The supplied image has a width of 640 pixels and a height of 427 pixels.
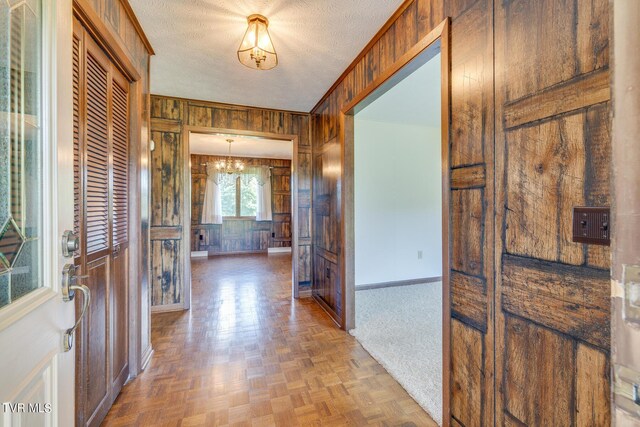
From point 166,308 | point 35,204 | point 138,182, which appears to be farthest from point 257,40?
point 166,308

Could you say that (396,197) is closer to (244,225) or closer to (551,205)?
(551,205)

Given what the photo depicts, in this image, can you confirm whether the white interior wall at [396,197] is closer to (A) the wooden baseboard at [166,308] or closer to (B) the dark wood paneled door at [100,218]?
(A) the wooden baseboard at [166,308]

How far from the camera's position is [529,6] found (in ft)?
3.26

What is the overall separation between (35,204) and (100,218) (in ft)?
2.60

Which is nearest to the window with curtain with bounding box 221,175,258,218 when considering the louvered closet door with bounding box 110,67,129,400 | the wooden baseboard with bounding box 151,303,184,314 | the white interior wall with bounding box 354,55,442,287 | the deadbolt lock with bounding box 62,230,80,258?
the white interior wall with bounding box 354,55,442,287

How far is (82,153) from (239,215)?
5.93 m

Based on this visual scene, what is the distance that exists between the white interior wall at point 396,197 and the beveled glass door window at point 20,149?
3.44 m

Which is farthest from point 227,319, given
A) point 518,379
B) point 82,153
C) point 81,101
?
point 518,379

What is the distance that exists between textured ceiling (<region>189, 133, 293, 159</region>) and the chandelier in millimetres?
157

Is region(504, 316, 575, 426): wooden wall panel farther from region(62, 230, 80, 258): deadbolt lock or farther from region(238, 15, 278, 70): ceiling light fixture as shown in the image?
region(238, 15, 278, 70): ceiling light fixture

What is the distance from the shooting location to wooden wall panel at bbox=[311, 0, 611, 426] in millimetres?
828

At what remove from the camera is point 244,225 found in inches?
282

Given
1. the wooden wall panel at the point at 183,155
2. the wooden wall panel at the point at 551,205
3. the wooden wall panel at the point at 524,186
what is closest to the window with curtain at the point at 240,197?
the wooden wall panel at the point at 183,155

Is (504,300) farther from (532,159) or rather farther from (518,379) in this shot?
(532,159)
